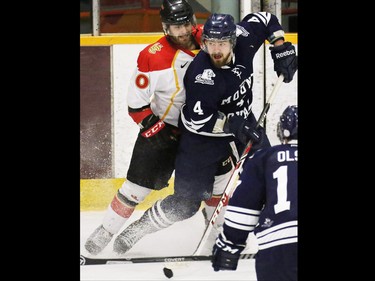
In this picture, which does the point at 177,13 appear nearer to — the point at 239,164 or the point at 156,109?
the point at 156,109

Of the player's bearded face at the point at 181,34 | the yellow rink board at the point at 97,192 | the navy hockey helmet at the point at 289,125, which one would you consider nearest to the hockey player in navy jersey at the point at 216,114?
the player's bearded face at the point at 181,34

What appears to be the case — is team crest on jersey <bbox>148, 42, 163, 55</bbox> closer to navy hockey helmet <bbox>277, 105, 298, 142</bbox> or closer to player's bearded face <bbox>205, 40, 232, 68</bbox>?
player's bearded face <bbox>205, 40, 232, 68</bbox>

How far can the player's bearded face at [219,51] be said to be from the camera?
166 inches

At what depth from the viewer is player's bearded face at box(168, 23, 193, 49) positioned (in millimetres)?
4375

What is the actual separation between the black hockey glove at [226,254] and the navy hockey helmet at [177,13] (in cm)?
126

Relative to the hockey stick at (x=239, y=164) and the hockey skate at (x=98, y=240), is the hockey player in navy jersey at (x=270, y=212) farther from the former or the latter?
the hockey skate at (x=98, y=240)

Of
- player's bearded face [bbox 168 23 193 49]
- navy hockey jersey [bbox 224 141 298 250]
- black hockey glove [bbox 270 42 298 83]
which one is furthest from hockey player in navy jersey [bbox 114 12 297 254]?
navy hockey jersey [bbox 224 141 298 250]

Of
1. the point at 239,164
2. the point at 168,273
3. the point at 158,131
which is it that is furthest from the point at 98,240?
the point at 239,164

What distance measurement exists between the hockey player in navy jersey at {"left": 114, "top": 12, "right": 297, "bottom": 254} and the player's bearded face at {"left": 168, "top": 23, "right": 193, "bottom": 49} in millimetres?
106

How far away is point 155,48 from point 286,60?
616mm

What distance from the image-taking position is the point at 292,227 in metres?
3.36
